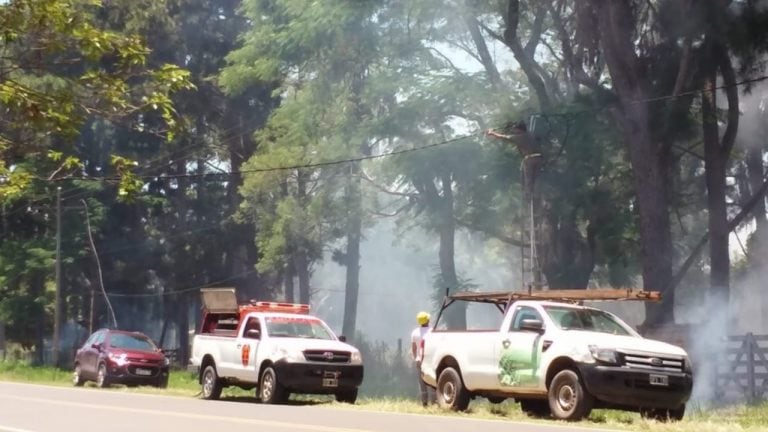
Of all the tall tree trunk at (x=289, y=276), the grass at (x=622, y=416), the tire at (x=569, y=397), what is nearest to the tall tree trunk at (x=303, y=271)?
the tall tree trunk at (x=289, y=276)

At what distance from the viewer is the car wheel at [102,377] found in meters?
32.7

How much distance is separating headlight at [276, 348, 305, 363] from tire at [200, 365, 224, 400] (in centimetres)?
285

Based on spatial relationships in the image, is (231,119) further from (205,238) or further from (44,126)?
(44,126)

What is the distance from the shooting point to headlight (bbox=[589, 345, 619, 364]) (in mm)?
16891

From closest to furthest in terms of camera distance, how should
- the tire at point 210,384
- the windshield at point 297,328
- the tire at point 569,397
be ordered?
the tire at point 569,397 < the windshield at point 297,328 < the tire at point 210,384

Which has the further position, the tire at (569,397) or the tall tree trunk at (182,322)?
the tall tree trunk at (182,322)

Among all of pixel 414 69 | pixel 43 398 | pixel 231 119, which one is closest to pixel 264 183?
pixel 414 69

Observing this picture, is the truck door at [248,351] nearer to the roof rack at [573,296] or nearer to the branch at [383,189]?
the roof rack at [573,296]

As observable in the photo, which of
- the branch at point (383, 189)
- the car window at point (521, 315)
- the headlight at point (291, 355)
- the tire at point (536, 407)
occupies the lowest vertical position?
the tire at point (536, 407)

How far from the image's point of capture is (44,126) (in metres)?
10.5

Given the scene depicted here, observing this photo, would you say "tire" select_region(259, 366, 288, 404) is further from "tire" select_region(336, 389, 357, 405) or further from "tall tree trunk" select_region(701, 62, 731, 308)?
"tall tree trunk" select_region(701, 62, 731, 308)

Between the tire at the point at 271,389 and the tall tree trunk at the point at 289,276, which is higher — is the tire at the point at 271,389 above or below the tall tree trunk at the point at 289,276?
below

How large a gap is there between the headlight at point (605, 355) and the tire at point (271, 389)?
23.2ft

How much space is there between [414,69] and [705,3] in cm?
1193
